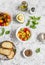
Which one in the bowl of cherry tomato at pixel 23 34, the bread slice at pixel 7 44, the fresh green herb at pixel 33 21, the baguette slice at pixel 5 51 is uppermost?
the fresh green herb at pixel 33 21

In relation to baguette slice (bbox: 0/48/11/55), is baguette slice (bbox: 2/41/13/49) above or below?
above

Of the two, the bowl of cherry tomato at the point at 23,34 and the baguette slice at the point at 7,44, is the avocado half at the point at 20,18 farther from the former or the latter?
the baguette slice at the point at 7,44

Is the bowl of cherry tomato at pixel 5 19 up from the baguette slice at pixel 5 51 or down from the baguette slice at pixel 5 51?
up

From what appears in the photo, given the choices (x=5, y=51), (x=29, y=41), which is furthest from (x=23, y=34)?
(x=5, y=51)

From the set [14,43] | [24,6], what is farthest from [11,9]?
[14,43]

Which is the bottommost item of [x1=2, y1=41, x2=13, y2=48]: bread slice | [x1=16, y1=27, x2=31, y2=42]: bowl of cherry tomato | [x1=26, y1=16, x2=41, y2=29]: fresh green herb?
[x1=2, y1=41, x2=13, y2=48]: bread slice

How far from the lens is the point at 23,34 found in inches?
77.7

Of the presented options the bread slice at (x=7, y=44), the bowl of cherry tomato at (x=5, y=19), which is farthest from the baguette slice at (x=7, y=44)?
the bowl of cherry tomato at (x=5, y=19)

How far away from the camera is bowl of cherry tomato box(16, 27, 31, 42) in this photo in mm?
1961

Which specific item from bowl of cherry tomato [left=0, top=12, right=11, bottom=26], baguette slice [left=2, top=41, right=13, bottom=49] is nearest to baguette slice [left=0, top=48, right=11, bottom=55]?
baguette slice [left=2, top=41, right=13, bottom=49]

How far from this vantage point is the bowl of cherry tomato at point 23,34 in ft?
6.43

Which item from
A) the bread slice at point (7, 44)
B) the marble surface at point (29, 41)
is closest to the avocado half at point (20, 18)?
the marble surface at point (29, 41)

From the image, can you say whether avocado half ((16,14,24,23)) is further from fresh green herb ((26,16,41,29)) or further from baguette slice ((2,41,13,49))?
baguette slice ((2,41,13,49))

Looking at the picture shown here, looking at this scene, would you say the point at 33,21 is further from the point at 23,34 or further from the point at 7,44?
the point at 7,44
